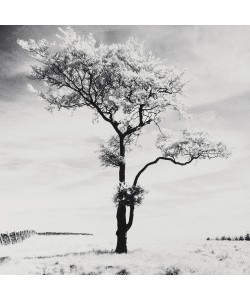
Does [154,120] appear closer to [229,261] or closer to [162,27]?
[162,27]

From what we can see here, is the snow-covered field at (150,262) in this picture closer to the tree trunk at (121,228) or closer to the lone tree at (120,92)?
the tree trunk at (121,228)

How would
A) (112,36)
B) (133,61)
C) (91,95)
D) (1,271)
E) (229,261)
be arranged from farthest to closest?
(91,95)
(133,61)
(112,36)
(229,261)
(1,271)

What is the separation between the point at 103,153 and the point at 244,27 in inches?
339

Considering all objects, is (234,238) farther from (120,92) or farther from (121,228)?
(120,92)

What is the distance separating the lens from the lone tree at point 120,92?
17.3 m

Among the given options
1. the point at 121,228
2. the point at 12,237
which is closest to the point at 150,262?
the point at 121,228

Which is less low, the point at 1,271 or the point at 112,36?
the point at 112,36

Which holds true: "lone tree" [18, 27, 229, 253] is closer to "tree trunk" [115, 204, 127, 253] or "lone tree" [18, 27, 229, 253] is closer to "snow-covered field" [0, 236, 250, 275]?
"tree trunk" [115, 204, 127, 253]

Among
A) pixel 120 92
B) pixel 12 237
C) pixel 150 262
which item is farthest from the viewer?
pixel 12 237

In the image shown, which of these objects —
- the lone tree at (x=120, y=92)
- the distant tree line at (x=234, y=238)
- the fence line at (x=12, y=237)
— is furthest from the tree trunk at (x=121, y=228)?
the fence line at (x=12, y=237)

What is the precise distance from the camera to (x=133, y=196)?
56.5 ft

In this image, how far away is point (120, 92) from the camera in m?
18.2

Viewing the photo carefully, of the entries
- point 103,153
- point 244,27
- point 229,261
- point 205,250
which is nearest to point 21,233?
point 103,153

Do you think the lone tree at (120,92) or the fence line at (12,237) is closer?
the lone tree at (120,92)
